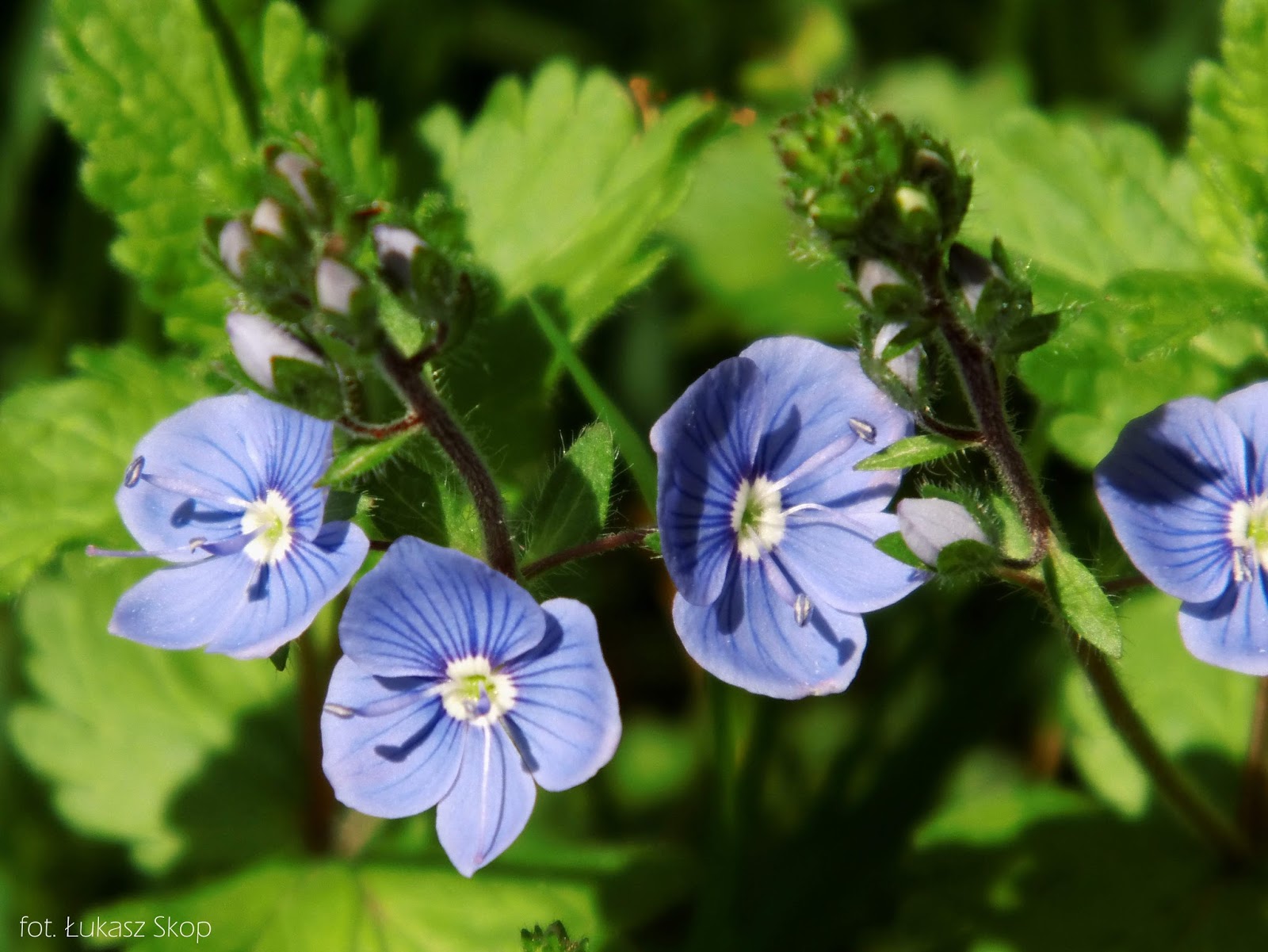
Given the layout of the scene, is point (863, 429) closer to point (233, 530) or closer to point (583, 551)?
point (583, 551)

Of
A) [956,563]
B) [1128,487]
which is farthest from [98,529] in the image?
[1128,487]

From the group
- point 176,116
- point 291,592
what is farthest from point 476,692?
point 176,116

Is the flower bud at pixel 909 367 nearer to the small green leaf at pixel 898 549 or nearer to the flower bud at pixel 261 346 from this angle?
the small green leaf at pixel 898 549

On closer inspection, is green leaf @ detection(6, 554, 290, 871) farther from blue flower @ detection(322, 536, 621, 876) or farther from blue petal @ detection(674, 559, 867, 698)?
blue petal @ detection(674, 559, 867, 698)

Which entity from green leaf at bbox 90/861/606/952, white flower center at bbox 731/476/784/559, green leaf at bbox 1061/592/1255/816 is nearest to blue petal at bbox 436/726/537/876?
white flower center at bbox 731/476/784/559

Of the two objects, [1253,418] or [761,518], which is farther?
[761,518]

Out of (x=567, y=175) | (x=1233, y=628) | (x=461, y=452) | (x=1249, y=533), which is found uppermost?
(x=567, y=175)

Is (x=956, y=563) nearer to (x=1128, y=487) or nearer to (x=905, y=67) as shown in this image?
(x=1128, y=487)

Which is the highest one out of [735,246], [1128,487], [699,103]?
[735,246]
